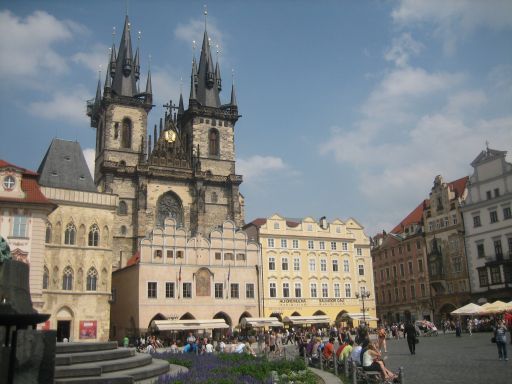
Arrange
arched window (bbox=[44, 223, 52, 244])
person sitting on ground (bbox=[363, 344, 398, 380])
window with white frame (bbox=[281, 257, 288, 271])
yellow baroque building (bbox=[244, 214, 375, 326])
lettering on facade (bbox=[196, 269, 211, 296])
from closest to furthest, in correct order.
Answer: person sitting on ground (bbox=[363, 344, 398, 380])
arched window (bbox=[44, 223, 52, 244])
lettering on facade (bbox=[196, 269, 211, 296])
yellow baroque building (bbox=[244, 214, 375, 326])
window with white frame (bbox=[281, 257, 288, 271])

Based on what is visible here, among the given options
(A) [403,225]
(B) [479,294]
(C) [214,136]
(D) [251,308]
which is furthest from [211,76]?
(B) [479,294]

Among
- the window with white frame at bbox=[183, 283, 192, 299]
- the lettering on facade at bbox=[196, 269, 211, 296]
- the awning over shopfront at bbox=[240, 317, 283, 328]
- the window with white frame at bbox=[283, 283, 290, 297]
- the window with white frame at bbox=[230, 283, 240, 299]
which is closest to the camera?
the window with white frame at bbox=[183, 283, 192, 299]

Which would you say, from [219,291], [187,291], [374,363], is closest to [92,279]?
[187,291]

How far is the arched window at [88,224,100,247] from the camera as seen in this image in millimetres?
40438

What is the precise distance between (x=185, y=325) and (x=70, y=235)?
10580 mm

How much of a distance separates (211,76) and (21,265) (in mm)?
62334

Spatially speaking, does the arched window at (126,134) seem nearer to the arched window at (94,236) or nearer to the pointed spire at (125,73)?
the pointed spire at (125,73)

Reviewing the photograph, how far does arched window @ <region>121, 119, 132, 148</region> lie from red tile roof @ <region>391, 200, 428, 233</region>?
3230 centimetres

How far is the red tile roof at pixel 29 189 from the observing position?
106ft

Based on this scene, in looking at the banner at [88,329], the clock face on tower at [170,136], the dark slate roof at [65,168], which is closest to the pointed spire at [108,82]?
the clock face on tower at [170,136]

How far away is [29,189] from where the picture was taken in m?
33.4

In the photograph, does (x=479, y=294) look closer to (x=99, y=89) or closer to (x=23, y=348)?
(x=23, y=348)

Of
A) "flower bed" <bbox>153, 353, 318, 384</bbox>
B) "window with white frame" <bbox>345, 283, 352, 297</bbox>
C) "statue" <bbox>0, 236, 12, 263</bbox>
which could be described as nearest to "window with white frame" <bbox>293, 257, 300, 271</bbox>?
"window with white frame" <bbox>345, 283, 352, 297</bbox>

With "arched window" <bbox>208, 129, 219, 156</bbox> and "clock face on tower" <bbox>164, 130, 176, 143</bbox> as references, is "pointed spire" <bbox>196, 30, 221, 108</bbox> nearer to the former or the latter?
"arched window" <bbox>208, 129, 219, 156</bbox>
